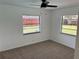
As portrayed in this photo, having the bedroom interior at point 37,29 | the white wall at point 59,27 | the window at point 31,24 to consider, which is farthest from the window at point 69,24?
the window at point 31,24

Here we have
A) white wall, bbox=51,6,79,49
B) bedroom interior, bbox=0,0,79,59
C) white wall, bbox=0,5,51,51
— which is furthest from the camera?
white wall, bbox=51,6,79,49

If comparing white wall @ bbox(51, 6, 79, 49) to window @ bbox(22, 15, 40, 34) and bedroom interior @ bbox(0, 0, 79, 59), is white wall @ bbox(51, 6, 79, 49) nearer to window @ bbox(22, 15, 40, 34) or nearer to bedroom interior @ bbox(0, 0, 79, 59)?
bedroom interior @ bbox(0, 0, 79, 59)

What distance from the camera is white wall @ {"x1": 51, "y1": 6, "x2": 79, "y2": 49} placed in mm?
4258

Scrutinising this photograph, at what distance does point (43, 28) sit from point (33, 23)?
81 centimetres

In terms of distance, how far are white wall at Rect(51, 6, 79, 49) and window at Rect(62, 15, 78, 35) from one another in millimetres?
235

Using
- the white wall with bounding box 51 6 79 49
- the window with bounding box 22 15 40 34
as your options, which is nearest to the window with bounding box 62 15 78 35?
the white wall with bounding box 51 6 79 49

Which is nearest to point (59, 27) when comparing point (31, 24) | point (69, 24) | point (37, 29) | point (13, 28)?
point (69, 24)

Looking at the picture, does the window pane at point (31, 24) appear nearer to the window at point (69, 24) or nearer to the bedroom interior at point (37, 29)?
the bedroom interior at point (37, 29)

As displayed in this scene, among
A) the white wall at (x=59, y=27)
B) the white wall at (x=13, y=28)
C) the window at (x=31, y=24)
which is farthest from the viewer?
the window at (x=31, y=24)

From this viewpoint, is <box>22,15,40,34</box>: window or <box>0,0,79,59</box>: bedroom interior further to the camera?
<box>22,15,40,34</box>: window

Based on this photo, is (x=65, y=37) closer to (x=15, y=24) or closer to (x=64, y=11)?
(x=64, y=11)

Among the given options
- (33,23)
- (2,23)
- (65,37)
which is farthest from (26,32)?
(65,37)

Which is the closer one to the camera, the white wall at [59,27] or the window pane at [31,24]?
the white wall at [59,27]

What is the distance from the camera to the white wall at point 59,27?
14.0ft
